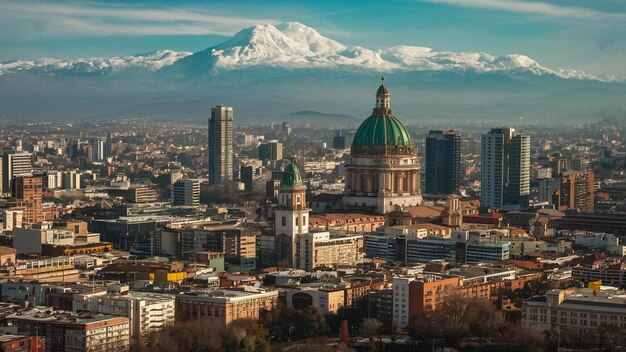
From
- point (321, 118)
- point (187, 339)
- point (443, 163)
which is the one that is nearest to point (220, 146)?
point (443, 163)

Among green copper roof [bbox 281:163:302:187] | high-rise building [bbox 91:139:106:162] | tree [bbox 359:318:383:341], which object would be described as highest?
green copper roof [bbox 281:163:302:187]

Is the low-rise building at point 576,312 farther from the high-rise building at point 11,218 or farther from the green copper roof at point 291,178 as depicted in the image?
the high-rise building at point 11,218

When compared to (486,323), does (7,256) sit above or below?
above

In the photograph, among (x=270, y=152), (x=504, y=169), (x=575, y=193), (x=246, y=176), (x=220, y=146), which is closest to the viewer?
(x=575, y=193)

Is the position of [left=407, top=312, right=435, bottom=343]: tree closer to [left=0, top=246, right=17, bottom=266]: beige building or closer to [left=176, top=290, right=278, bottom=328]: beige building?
[left=176, top=290, right=278, bottom=328]: beige building

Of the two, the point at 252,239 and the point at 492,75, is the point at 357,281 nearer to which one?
the point at 252,239

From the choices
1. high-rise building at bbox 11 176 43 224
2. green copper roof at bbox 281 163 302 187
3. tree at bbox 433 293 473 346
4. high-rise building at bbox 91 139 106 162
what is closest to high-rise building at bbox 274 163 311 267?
green copper roof at bbox 281 163 302 187

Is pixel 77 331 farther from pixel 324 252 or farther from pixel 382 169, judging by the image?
pixel 382 169
